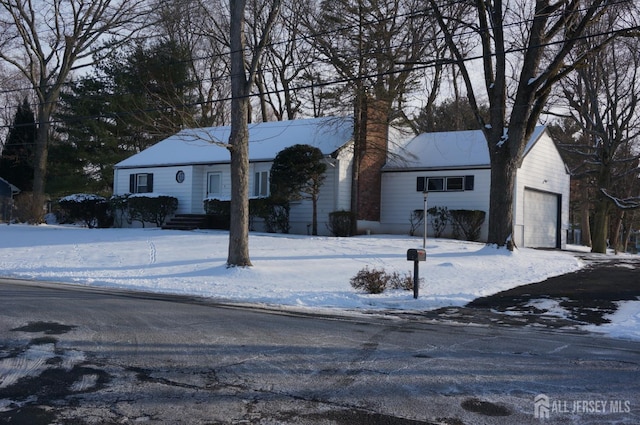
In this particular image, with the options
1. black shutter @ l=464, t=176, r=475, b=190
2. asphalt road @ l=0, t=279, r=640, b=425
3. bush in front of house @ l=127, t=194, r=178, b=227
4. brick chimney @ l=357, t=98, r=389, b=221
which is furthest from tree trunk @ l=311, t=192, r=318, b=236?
asphalt road @ l=0, t=279, r=640, b=425

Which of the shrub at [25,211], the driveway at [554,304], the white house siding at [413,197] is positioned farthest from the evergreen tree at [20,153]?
the driveway at [554,304]

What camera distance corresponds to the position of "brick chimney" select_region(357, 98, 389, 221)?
2781 centimetres

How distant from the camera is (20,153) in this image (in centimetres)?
4747

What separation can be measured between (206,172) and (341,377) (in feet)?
83.7

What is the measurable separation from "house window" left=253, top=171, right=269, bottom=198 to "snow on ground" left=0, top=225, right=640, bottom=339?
430 centimetres

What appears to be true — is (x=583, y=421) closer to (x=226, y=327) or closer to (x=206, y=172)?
(x=226, y=327)

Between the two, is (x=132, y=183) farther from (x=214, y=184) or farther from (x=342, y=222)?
(x=342, y=222)

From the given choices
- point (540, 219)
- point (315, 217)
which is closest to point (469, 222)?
point (540, 219)

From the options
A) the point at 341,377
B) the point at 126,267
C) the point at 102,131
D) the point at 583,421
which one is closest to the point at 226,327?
the point at 341,377

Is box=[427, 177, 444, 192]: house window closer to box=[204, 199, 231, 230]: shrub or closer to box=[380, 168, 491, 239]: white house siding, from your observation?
box=[380, 168, 491, 239]: white house siding

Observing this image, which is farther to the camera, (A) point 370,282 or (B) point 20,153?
(B) point 20,153

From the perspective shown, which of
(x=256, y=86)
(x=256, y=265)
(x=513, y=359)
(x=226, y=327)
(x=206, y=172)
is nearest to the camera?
(x=513, y=359)

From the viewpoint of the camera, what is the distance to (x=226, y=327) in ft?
31.1

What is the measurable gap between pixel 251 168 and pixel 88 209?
927cm
